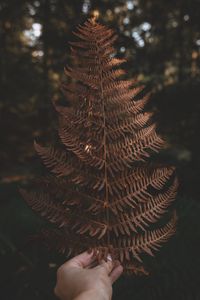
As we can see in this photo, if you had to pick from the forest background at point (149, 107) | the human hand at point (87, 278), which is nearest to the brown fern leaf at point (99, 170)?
the human hand at point (87, 278)

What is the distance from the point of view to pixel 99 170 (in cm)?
109

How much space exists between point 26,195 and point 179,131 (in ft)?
17.3

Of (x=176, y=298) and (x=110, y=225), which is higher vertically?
(x=110, y=225)

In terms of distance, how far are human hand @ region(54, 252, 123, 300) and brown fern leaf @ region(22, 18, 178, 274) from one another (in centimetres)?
3

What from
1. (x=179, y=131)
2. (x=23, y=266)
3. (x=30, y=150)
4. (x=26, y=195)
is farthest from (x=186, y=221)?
(x=30, y=150)

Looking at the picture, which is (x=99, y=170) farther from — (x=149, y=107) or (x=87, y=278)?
(x=149, y=107)

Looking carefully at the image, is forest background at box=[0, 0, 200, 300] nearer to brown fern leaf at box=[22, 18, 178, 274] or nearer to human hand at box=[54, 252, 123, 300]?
brown fern leaf at box=[22, 18, 178, 274]

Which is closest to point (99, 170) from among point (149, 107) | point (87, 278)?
point (87, 278)

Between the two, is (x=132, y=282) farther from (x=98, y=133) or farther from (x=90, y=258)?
(x=98, y=133)

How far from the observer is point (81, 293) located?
910 mm

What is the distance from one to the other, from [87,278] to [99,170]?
30 centimetres

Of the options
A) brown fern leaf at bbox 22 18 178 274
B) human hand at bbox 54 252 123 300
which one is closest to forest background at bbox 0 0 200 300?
brown fern leaf at bbox 22 18 178 274

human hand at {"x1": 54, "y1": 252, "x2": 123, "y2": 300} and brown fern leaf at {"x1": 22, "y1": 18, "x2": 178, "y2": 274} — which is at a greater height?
brown fern leaf at {"x1": 22, "y1": 18, "x2": 178, "y2": 274}

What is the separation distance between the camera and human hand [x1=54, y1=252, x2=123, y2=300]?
0.91 meters
